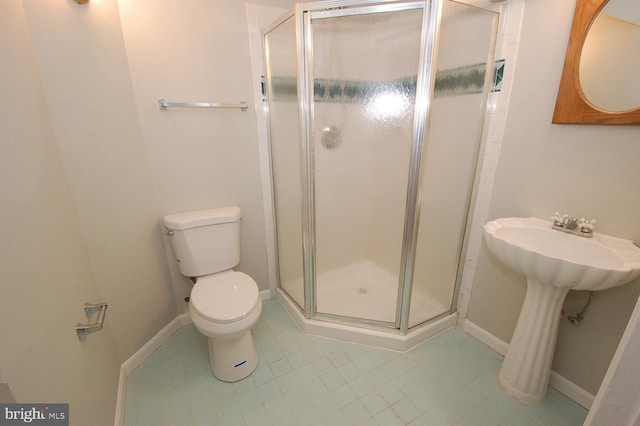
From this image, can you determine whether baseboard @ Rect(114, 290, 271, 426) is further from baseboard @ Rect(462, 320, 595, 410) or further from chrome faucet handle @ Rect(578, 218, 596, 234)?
chrome faucet handle @ Rect(578, 218, 596, 234)

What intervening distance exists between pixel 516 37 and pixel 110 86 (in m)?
1.99

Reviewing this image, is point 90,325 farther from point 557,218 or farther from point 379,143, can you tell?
point 557,218

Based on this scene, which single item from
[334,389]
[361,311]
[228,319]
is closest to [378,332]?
[361,311]

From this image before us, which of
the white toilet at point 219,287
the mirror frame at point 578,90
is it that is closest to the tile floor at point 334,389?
the white toilet at point 219,287

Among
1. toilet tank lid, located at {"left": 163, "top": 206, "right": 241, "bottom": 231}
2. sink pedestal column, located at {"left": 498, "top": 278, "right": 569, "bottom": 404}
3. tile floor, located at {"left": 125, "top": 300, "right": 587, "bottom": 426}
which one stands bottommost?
tile floor, located at {"left": 125, "top": 300, "right": 587, "bottom": 426}

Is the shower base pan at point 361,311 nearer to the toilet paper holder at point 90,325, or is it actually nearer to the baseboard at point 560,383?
the baseboard at point 560,383

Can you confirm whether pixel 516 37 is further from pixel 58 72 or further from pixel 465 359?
pixel 58 72

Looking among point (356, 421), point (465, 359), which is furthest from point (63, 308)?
point (465, 359)

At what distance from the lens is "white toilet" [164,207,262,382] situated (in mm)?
1348

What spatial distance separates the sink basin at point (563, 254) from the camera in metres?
0.94

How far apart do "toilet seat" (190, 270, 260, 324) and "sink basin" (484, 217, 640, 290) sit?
121 cm

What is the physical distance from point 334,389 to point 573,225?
54.1 inches

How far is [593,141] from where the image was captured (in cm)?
116

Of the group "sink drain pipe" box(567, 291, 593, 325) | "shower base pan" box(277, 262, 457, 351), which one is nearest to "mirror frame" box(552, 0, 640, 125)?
"sink drain pipe" box(567, 291, 593, 325)
